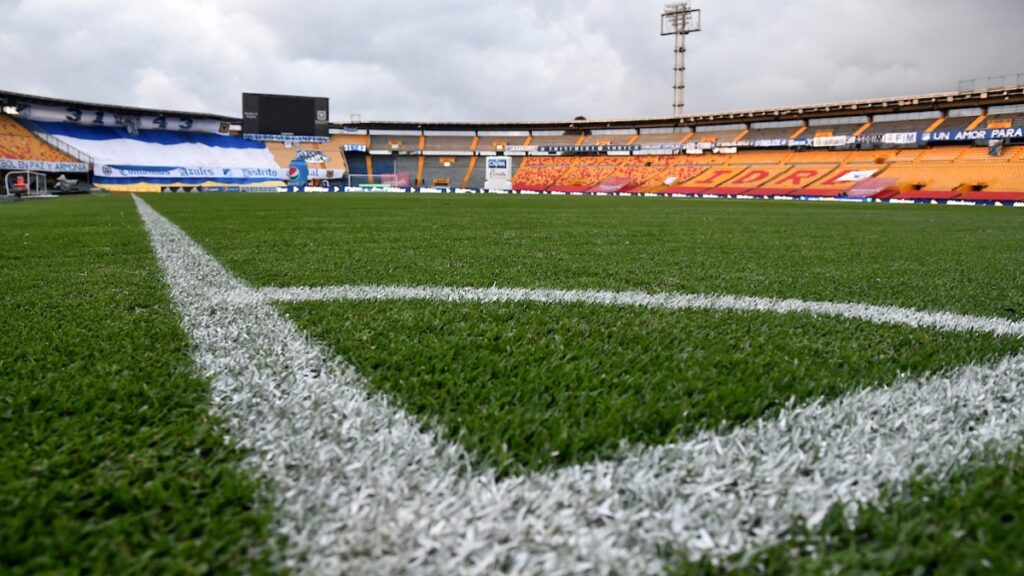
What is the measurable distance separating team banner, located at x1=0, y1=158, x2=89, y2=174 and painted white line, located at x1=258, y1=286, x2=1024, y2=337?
104 feet

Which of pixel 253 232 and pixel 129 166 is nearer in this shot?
pixel 253 232

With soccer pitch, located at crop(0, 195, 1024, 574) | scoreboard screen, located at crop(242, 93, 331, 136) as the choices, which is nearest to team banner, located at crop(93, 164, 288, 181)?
scoreboard screen, located at crop(242, 93, 331, 136)

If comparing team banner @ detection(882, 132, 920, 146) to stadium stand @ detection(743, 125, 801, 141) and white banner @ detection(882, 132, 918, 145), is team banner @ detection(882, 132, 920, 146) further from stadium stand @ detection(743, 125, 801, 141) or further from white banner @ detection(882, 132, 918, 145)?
stadium stand @ detection(743, 125, 801, 141)

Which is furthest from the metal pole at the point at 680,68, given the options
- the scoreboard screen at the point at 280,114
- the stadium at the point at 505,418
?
the stadium at the point at 505,418

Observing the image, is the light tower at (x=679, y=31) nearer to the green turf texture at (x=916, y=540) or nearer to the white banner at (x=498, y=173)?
the white banner at (x=498, y=173)

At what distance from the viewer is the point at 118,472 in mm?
789

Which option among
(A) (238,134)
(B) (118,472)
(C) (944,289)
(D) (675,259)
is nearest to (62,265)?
(B) (118,472)

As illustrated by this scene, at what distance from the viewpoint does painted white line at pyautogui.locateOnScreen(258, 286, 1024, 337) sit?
183 cm

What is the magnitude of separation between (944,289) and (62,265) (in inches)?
169

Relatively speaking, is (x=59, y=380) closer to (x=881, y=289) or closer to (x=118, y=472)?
(x=118, y=472)

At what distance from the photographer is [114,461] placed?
2.71 feet

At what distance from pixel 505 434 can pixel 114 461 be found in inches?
22.8

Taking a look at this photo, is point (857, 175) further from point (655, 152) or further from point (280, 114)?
point (280, 114)

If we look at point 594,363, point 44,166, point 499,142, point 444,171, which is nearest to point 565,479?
point 594,363
